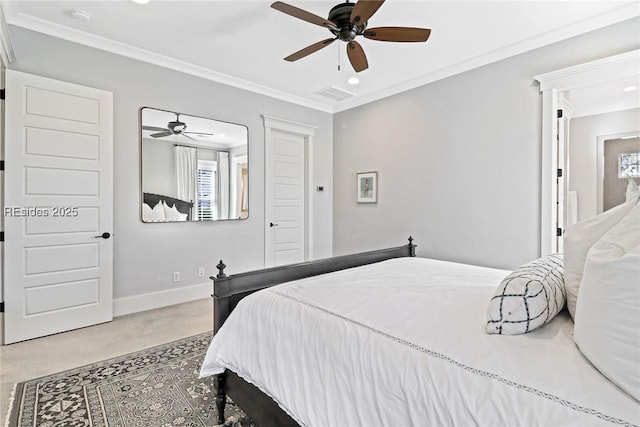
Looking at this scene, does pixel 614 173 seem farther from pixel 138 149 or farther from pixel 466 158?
pixel 138 149

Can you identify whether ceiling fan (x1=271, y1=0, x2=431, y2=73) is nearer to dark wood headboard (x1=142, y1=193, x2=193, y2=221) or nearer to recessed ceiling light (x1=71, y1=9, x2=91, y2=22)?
recessed ceiling light (x1=71, y1=9, x2=91, y2=22)

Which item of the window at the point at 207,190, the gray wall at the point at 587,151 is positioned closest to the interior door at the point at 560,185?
the gray wall at the point at 587,151

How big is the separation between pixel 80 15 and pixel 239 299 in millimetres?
2899

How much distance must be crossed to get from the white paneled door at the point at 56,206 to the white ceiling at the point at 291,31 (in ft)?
2.04

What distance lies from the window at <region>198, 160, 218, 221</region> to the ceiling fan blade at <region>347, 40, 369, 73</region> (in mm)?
2147

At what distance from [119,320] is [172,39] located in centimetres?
287

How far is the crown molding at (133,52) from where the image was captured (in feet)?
9.53

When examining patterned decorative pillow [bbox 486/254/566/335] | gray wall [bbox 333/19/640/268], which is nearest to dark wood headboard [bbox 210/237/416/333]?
patterned decorative pillow [bbox 486/254/566/335]

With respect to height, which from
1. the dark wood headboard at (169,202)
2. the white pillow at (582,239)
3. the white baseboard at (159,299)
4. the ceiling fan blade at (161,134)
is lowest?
the white baseboard at (159,299)

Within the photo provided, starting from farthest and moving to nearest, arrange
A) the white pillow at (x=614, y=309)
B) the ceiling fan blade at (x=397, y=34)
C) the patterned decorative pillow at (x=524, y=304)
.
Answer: the ceiling fan blade at (x=397, y=34) < the patterned decorative pillow at (x=524, y=304) < the white pillow at (x=614, y=309)

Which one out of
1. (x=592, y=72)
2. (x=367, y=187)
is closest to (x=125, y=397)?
(x=367, y=187)

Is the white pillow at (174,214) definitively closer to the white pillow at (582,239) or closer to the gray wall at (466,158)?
the gray wall at (466,158)

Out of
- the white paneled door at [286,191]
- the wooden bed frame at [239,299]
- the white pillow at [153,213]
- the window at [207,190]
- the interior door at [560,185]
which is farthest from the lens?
the white paneled door at [286,191]

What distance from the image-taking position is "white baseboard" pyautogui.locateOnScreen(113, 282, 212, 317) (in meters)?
3.43
